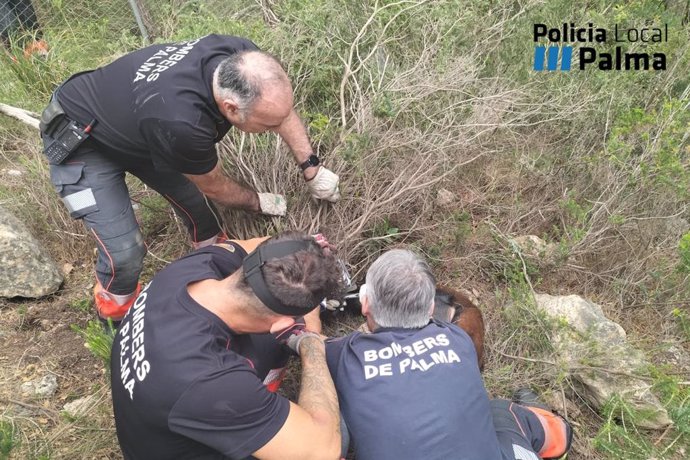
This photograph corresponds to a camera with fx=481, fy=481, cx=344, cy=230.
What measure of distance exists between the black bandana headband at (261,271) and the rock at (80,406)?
1.35 m

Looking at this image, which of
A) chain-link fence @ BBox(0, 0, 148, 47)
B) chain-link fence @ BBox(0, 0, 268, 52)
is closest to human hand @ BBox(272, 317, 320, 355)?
chain-link fence @ BBox(0, 0, 268, 52)

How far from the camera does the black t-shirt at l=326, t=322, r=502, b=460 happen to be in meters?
1.69

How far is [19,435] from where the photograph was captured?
226cm

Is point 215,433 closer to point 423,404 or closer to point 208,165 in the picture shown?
point 423,404

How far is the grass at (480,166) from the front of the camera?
281 cm

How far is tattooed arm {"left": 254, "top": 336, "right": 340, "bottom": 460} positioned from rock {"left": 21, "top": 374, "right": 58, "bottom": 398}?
4.78 ft

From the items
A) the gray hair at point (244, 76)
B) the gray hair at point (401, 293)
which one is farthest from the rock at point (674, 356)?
the gray hair at point (244, 76)

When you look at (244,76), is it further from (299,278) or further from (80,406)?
(80,406)

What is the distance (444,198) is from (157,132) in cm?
191

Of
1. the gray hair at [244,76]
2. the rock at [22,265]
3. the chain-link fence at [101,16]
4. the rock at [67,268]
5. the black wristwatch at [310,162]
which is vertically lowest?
the rock at [67,268]

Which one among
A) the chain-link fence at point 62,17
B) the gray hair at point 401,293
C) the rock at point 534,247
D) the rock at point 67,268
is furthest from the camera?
the chain-link fence at point 62,17

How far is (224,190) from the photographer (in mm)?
2428

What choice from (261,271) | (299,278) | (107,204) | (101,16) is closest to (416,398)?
(299,278)

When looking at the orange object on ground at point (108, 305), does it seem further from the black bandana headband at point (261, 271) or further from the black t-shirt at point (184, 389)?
the black bandana headband at point (261, 271)
